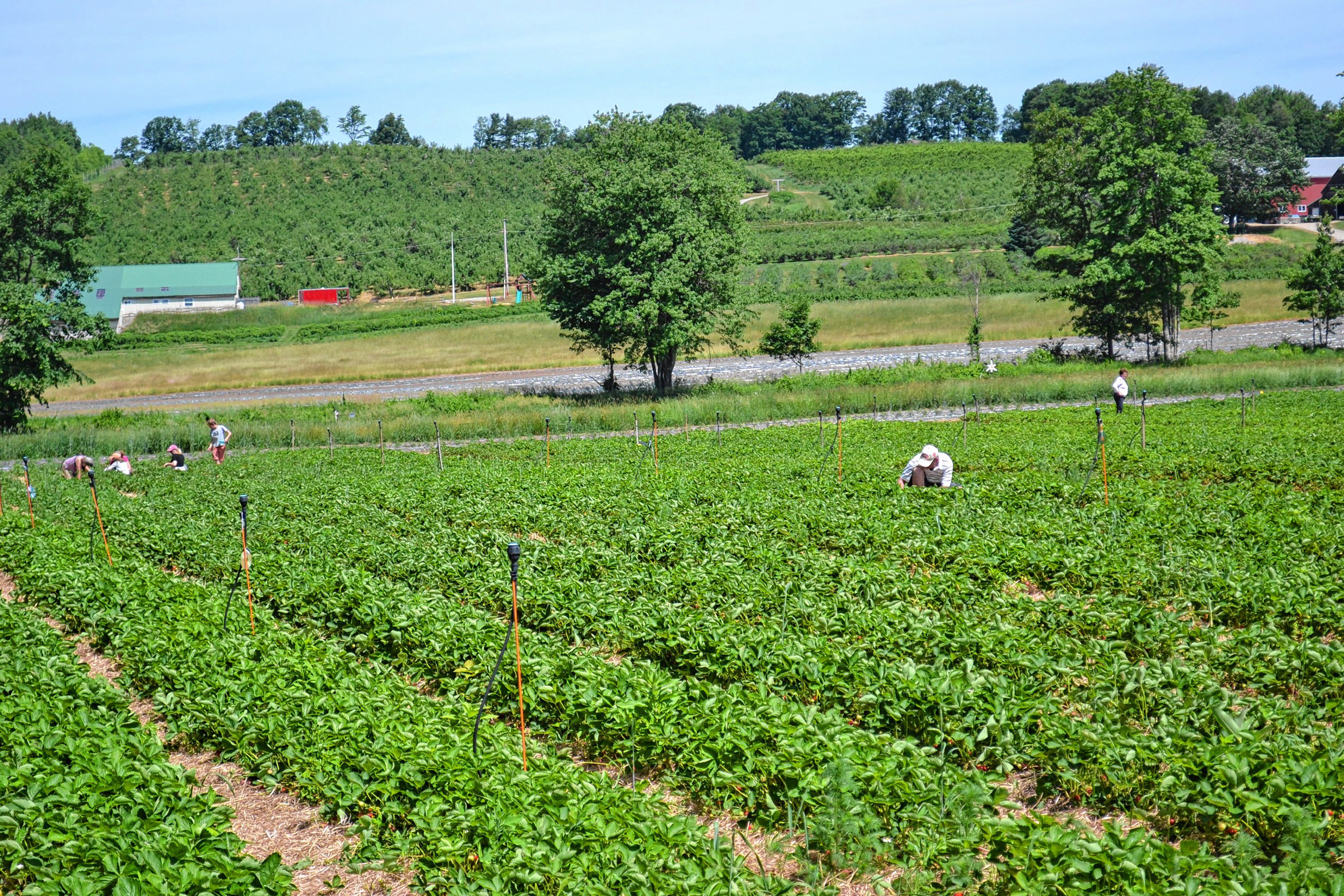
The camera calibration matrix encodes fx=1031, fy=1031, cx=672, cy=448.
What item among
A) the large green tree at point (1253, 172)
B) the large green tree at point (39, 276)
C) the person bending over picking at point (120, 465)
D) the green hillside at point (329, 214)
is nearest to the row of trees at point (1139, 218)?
the person bending over picking at point (120, 465)

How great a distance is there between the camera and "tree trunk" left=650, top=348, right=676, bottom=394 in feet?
135

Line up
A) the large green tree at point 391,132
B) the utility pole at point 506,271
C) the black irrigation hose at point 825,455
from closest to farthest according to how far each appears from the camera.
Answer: the black irrigation hose at point 825,455
the utility pole at point 506,271
the large green tree at point 391,132

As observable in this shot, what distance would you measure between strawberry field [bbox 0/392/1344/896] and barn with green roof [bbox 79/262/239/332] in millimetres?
76272

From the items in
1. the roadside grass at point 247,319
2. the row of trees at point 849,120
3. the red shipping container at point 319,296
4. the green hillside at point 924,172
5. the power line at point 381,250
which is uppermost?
the row of trees at point 849,120

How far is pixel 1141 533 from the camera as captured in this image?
12.4 metres

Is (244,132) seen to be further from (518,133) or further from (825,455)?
(825,455)

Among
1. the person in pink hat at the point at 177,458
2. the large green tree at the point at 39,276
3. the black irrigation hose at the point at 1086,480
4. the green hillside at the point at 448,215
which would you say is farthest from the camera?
the green hillside at the point at 448,215

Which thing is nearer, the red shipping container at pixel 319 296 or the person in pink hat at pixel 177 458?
the person in pink hat at pixel 177 458

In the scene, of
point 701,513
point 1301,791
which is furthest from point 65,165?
point 1301,791

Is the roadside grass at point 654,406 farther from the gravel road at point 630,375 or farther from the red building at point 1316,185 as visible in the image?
the red building at point 1316,185

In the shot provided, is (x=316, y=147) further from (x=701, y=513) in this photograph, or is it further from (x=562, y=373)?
(x=701, y=513)

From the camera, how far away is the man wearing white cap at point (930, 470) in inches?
653

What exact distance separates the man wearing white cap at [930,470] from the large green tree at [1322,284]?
126 feet

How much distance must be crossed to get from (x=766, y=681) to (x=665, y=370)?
110 ft
